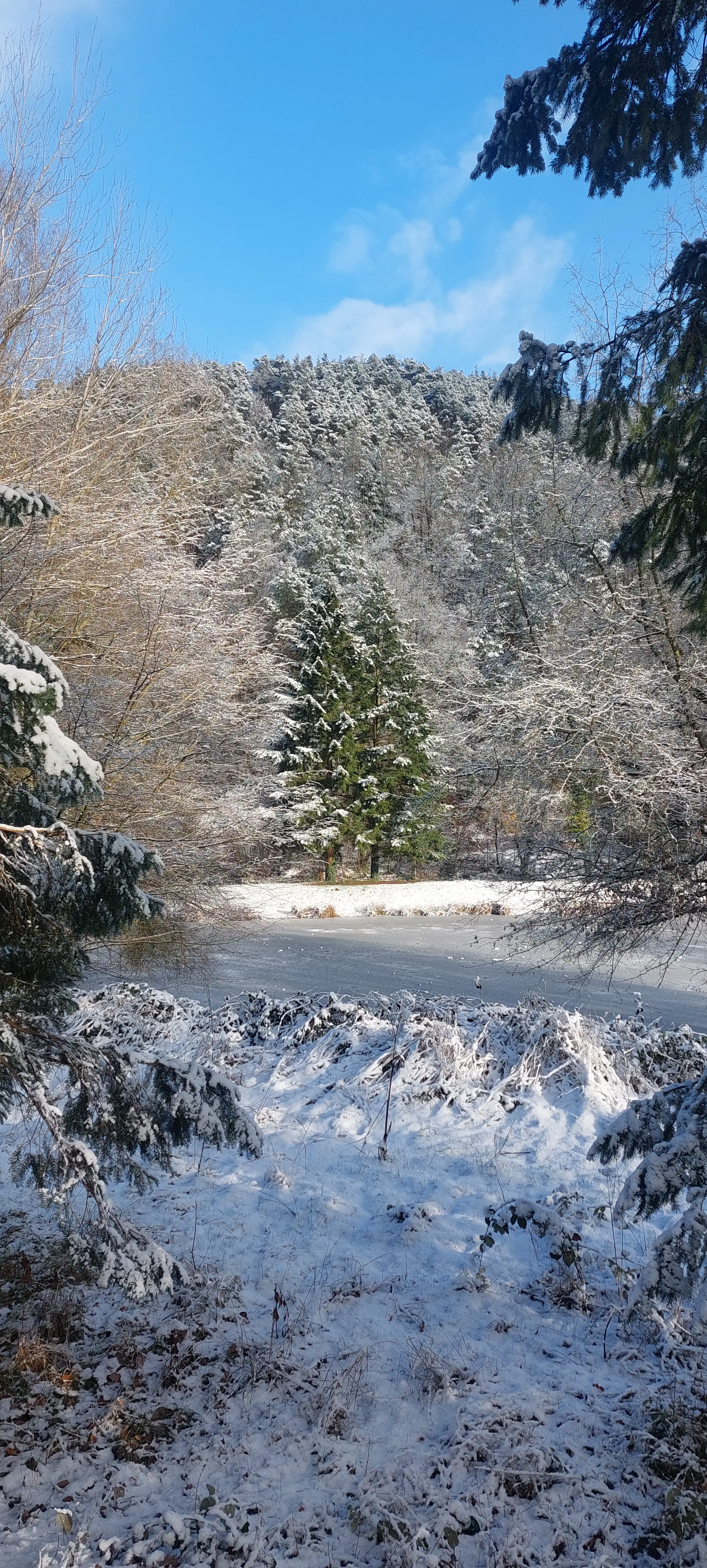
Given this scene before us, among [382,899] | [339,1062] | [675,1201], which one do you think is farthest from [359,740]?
[675,1201]

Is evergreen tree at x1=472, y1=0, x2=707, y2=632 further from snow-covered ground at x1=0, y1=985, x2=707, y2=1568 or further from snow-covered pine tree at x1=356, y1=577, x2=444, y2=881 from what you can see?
snow-covered pine tree at x1=356, y1=577, x2=444, y2=881

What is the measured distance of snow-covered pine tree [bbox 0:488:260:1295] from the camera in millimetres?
2410

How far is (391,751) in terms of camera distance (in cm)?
2442

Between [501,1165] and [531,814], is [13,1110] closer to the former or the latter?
[501,1165]

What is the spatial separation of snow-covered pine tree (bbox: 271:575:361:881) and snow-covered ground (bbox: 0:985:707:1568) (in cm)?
1767

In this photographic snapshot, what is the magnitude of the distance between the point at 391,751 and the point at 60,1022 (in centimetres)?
2174

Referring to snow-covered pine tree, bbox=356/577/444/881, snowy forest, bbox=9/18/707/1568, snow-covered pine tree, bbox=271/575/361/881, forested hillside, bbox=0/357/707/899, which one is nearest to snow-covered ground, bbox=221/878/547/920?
snow-covered pine tree, bbox=271/575/361/881

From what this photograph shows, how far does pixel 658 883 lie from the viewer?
360 centimetres

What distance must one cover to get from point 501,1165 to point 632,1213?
3.02 feet

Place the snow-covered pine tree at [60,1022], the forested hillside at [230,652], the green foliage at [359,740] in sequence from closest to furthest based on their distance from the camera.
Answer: the snow-covered pine tree at [60,1022] < the forested hillside at [230,652] < the green foliage at [359,740]

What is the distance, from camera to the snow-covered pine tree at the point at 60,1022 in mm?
2410

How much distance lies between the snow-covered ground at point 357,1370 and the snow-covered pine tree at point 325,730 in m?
17.7

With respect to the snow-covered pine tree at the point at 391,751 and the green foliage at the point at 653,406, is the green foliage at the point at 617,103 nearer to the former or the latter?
the green foliage at the point at 653,406

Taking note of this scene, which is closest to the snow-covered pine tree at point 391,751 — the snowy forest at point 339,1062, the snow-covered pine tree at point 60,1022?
the snowy forest at point 339,1062
